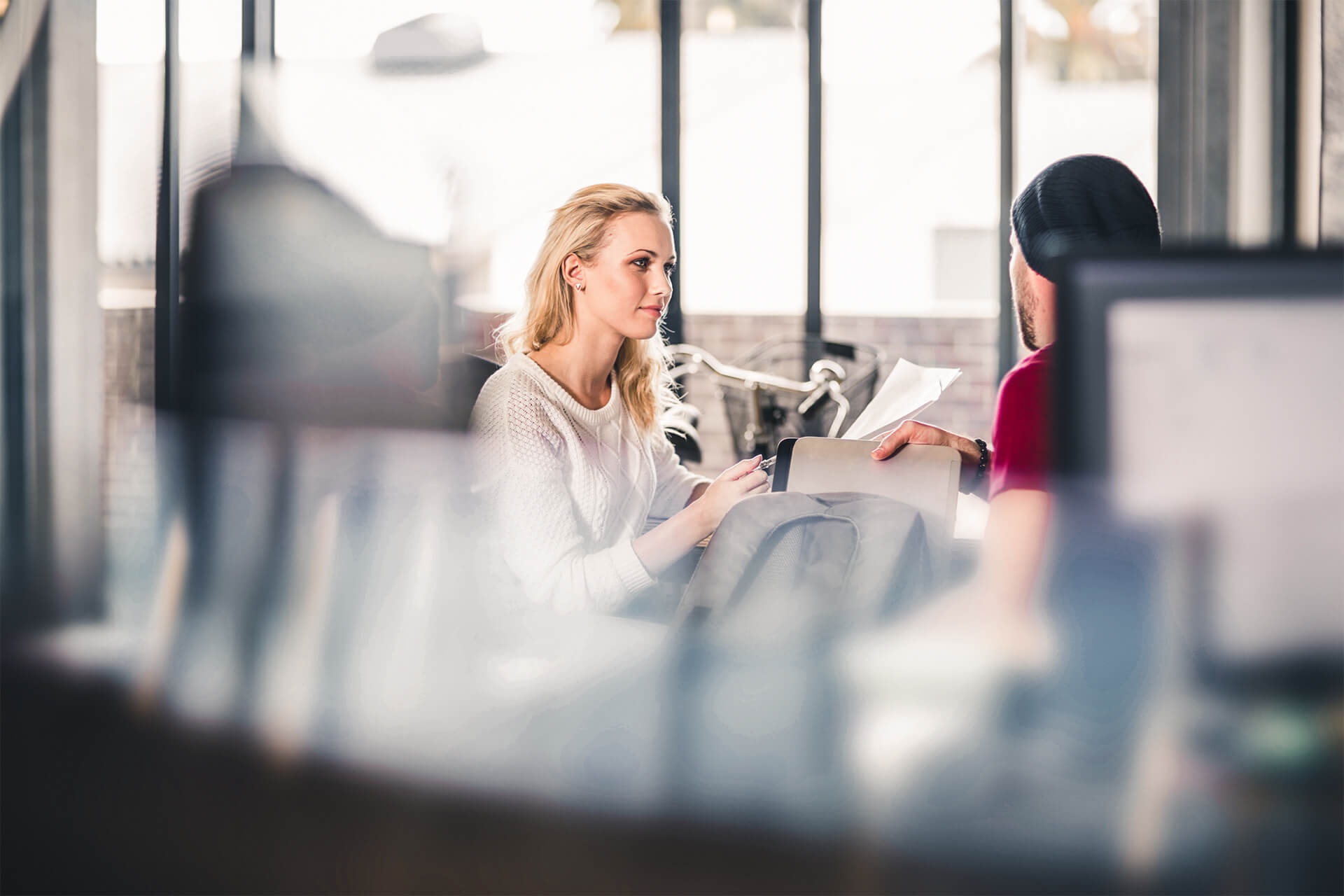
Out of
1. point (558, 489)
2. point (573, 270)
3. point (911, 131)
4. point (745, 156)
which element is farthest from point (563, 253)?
point (911, 131)

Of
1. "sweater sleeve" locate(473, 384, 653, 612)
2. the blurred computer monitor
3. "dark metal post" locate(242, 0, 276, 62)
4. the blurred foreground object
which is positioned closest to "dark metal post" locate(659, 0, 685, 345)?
the blurred foreground object

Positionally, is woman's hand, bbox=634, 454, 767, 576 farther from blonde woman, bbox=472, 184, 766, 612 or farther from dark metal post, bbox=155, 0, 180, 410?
dark metal post, bbox=155, 0, 180, 410

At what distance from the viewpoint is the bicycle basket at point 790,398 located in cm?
285

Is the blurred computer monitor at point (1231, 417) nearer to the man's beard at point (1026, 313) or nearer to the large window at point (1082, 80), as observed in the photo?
the man's beard at point (1026, 313)

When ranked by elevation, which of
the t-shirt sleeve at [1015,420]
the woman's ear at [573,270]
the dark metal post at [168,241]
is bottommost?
the t-shirt sleeve at [1015,420]

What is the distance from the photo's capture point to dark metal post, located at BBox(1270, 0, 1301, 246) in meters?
2.45

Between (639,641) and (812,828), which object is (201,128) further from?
(812,828)

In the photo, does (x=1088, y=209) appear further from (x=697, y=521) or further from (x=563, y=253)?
(x=563, y=253)

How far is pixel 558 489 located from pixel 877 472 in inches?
14.3

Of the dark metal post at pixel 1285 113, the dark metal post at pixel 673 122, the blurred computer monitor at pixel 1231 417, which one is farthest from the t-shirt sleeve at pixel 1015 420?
the dark metal post at pixel 673 122

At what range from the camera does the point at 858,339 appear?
365 centimetres

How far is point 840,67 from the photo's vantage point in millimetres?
3539

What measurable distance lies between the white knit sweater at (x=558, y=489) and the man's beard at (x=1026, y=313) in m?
0.45

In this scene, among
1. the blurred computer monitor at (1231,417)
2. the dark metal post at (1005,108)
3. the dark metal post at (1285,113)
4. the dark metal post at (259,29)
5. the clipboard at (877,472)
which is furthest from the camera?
the dark metal post at (1005,108)
